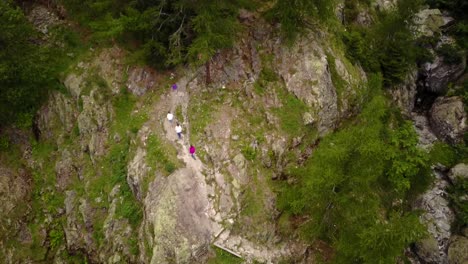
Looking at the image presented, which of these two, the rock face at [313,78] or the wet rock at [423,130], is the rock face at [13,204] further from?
the wet rock at [423,130]

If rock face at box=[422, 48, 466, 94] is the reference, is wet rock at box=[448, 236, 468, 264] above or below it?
below

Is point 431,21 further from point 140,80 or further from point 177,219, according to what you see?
point 177,219

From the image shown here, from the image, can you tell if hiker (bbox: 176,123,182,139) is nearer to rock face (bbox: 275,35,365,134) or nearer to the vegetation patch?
the vegetation patch

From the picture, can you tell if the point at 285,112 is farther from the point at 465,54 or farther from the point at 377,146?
the point at 465,54

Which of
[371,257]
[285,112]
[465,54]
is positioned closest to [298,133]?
[285,112]

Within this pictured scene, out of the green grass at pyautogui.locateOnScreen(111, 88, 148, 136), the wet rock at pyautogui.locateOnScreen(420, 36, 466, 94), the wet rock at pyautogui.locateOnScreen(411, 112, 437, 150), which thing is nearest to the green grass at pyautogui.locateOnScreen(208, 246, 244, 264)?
the green grass at pyautogui.locateOnScreen(111, 88, 148, 136)

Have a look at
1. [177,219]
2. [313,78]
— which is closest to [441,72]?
[313,78]
